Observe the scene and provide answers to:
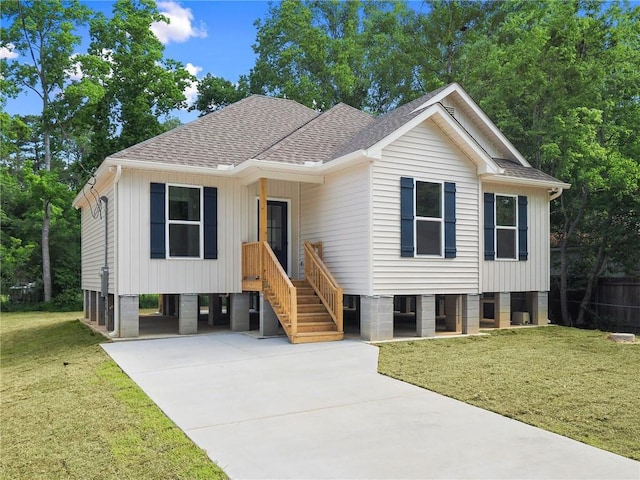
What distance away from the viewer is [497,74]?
1716 centimetres

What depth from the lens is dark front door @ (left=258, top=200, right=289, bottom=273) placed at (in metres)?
13.4

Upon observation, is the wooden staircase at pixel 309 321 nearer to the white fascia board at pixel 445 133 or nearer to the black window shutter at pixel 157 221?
the black window shutter at pixel 157 221

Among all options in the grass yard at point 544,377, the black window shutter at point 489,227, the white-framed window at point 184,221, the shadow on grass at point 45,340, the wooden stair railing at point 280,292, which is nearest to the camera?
the grass yard at point 544,377

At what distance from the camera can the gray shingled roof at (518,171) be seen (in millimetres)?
13594

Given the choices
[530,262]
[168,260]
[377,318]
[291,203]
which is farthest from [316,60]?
[377,318]

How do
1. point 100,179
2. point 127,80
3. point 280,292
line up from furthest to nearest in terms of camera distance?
point 127,80
point 100,179
point 280,292

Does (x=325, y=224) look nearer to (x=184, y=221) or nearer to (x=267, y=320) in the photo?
(x=267, y=320)

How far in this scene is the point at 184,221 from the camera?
39.7 feet

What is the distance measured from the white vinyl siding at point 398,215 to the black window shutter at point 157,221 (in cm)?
456

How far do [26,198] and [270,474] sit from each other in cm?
2633

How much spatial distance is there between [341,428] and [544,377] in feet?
11.4

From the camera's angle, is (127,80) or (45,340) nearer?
(45,340)

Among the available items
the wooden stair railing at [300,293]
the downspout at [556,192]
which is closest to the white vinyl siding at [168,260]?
the wooden stair railing at [300,293]

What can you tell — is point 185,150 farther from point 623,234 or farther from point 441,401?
point 623,234
